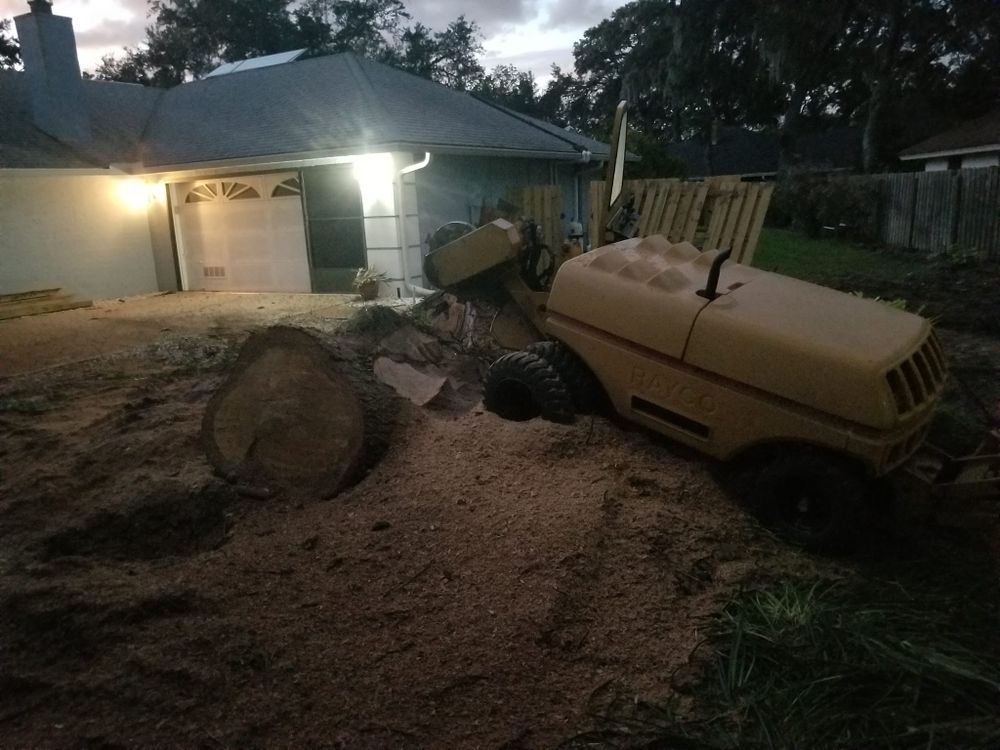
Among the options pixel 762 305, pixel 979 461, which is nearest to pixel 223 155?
pixel 762 305

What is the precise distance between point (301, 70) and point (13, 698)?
15476 millimetres

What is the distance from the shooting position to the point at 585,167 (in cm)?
1927

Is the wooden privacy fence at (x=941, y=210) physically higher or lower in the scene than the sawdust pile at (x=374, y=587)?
higher

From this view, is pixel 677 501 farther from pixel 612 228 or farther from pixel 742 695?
pixel 612 228

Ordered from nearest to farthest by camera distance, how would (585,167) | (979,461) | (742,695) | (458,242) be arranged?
(742,695) → (979,461) → (458,242) → (585,167)

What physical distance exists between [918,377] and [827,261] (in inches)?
552

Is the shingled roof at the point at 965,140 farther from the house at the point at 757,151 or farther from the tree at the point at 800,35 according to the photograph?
the house at the point at 757,151

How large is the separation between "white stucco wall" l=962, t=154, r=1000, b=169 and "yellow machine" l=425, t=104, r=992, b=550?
A: 2446 centimetres

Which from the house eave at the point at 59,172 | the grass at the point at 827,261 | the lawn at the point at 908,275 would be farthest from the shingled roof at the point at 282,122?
the lawn at the point at 908,275

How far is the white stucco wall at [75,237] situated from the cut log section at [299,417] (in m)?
11.4

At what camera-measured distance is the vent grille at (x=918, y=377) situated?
3459 millimetres

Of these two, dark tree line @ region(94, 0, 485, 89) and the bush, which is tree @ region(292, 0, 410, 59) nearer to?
dark tree line @ region(94, 0, 485, 89)

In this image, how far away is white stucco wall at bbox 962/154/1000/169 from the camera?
24.5 metres

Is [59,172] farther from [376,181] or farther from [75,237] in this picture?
[376,181]
